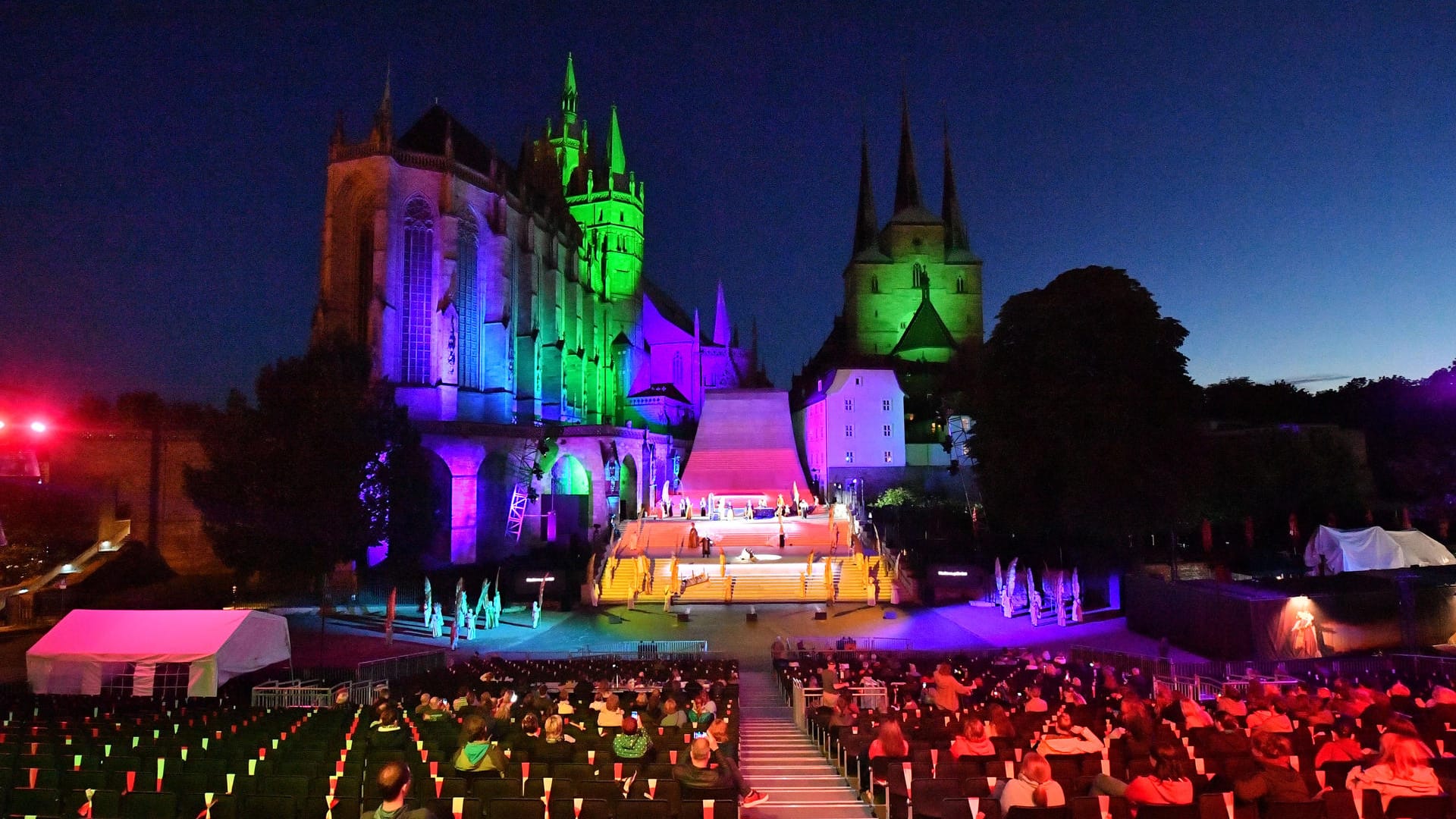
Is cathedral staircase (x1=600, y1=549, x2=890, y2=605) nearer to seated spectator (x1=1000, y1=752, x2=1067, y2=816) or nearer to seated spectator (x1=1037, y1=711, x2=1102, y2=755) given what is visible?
seated spectator (x1=1037, y1=711, x2=1102, y2=755)

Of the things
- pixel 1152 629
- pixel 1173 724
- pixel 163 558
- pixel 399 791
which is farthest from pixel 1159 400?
pixel 163 558

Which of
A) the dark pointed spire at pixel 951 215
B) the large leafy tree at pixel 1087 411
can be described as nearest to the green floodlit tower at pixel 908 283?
the dark pointed spire at pixel 951 215

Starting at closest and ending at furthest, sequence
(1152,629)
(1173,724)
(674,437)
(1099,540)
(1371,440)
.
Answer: (1173,724) → (1152,629) → (1099,540) → (1371,440) → (674,437)

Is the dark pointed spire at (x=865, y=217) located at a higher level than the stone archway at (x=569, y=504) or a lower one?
higher

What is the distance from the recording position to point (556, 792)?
6.51 m

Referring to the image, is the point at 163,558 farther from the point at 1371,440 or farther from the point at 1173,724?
the point at 1371,440

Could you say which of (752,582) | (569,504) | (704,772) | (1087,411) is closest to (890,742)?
(704,772)

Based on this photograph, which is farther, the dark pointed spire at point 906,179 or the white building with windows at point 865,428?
the dark pointed spire at point 906,179

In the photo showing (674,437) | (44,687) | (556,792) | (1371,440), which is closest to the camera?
(556,792)

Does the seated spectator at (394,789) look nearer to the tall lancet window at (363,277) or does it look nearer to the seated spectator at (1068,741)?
the seated spectator at (1068,741)

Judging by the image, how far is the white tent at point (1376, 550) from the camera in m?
28.2

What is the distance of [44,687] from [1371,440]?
62.8m

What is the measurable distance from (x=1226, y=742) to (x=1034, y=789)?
2305mm

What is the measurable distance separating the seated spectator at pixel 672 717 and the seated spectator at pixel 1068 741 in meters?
3.60
